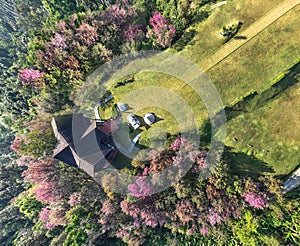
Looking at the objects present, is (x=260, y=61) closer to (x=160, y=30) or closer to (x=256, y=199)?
(x=160, y=30)

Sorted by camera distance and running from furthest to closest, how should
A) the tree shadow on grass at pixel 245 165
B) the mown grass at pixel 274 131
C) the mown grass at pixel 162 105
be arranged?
1. the mown grass at pixel 162 105
2. the tree shadow on grass at pixel 245 165
3. the mown grass at pixel 274 131

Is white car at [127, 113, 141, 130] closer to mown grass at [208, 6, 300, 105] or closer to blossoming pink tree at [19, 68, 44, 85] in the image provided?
mown grass at [208, 6, 300, 105]

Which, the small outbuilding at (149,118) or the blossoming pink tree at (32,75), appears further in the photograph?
the blossoming pink tree at (32,75)

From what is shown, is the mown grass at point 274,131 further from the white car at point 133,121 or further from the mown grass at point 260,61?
the white car at point 133,121

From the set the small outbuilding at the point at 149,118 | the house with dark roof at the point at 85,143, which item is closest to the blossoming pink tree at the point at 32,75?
the house with dark roof at the point at 85,143

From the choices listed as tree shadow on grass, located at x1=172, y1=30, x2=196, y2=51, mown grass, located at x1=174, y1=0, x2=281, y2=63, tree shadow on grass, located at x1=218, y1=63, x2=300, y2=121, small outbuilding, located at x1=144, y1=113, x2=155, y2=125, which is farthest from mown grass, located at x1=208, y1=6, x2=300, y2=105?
small outbuilding, located at x1=144, y1=113, x2=155, y2=125

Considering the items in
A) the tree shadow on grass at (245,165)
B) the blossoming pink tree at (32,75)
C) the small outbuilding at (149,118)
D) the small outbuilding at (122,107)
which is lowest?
A: the tree shadow on grass at (245,165)

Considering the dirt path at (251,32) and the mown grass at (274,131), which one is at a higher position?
the dirt path at (251,32)
